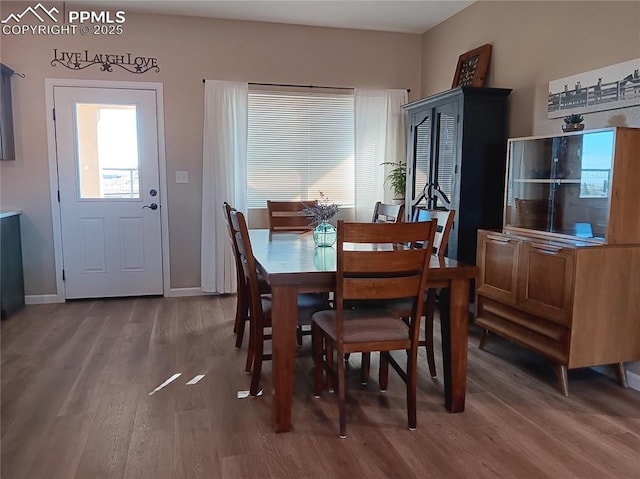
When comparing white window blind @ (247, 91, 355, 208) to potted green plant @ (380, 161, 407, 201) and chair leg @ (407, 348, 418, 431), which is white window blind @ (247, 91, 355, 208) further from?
chair leg @ (407, 348, 418, 431)

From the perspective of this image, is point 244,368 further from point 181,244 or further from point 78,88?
point 78,88

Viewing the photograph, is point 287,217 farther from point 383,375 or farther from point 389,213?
point 383,375

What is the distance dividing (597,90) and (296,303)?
2.34m

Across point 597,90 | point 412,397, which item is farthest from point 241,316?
point 597,90

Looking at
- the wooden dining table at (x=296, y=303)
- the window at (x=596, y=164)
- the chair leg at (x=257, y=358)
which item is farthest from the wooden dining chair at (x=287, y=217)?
the window at (x=596, y=164)

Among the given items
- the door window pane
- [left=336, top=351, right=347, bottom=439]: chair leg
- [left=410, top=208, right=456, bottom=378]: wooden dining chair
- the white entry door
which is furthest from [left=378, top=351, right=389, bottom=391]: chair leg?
the door window pane

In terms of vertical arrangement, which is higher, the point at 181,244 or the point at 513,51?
the point at 513,51

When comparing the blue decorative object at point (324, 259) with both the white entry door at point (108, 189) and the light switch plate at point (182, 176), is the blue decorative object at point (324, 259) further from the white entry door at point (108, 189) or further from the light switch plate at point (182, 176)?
the white entry door at point (108, 189)

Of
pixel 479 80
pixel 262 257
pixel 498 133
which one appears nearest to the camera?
pixel 262 257

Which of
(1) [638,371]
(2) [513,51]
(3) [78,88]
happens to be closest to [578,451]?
(1) [638,371]

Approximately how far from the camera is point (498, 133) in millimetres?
3828

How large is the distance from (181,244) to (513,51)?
3470 millimetres

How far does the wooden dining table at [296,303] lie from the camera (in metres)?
2.22

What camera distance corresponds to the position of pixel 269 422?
7.86 feet
